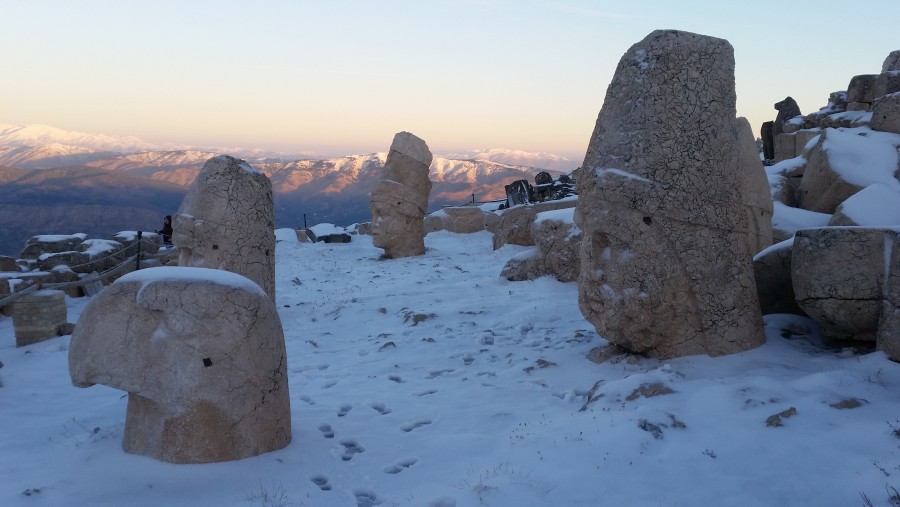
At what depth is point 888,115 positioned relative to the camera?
966 cm

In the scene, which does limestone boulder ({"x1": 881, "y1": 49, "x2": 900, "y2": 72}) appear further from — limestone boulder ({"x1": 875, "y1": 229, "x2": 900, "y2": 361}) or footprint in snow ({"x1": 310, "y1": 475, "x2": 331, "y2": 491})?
footprint in snow ({"x1": 310, "y1": 475, "x2": 331, "y2": 491})

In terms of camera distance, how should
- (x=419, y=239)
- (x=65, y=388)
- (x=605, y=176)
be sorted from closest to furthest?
(x=605, y=176)
(x=65, y=388)
(x=419, y=239)

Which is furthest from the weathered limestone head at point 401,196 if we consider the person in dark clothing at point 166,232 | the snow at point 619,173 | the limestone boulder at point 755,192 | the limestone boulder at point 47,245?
the snow at point 619,173

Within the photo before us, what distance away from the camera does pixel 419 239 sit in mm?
14781

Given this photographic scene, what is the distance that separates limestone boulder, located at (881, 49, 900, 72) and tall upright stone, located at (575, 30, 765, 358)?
13.2m

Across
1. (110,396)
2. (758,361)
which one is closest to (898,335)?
(758,361)

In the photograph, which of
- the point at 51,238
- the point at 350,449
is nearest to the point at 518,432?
the point at 350,449

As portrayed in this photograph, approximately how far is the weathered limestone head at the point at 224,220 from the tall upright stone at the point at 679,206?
4158mm

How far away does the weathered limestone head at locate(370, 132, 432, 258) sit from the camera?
47.0ft

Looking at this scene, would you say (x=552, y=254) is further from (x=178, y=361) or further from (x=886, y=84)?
(x=886, y=84)

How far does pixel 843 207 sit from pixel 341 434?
15.8 feet

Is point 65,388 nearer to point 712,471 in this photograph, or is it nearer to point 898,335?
point 712,471

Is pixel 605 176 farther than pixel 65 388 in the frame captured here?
No

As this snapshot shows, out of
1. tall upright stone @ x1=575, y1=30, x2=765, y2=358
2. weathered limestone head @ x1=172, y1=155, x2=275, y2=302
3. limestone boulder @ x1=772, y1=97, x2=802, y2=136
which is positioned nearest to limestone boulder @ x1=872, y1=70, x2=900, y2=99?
limestone boulder @ x1=772, y1=97, x2=802, y2=136
